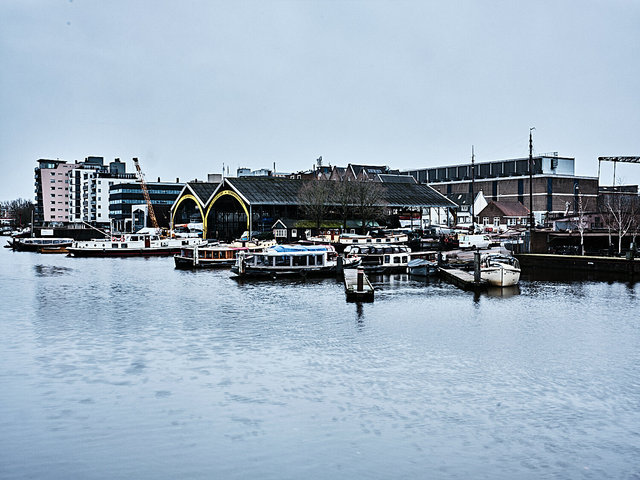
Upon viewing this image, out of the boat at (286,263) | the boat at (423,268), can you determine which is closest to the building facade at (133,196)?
the boat at (286,263)

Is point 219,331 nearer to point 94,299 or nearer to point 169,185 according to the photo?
point 94,299

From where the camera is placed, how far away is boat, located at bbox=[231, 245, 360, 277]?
202ft

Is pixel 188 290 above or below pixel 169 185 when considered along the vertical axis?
below

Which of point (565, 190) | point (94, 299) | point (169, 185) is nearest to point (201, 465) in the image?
point (94, 299)

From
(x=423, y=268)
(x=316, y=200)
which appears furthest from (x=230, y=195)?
(x=423, y=268)

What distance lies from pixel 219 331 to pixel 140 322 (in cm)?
642

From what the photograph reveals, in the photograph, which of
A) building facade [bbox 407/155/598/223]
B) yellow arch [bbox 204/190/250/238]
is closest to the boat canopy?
yellow arch [bbox 204/190/250/238]

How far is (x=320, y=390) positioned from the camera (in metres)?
23.8

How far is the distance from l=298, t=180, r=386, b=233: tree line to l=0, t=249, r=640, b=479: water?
6668 cm

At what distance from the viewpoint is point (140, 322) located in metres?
38.3

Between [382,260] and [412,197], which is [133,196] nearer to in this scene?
[412,197]

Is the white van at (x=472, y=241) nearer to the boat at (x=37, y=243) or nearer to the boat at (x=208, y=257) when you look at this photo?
the boat at (x=208, y=257)

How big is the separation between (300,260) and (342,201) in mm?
51156

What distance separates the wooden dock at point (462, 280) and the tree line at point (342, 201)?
150 ft
